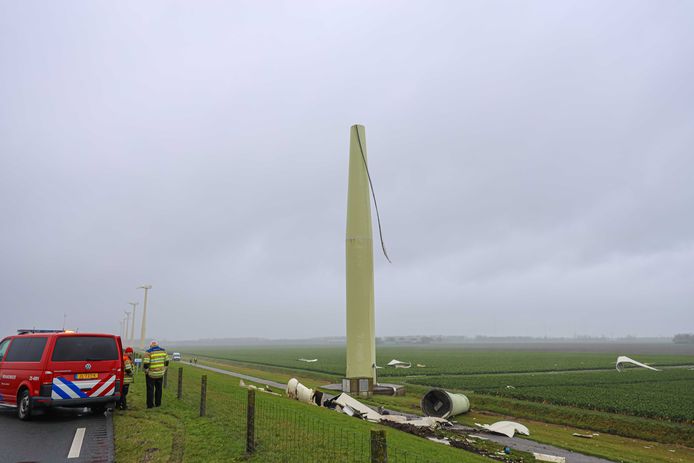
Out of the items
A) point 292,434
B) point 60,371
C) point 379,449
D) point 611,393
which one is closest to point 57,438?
point 60,371

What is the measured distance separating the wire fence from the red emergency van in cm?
291

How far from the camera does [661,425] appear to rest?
2120 cm

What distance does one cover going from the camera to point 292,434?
1154cm

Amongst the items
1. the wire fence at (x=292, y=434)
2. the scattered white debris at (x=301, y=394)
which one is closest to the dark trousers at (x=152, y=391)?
the wire fence at (x=292, y=434)

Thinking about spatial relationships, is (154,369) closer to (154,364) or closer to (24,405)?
(154,364)

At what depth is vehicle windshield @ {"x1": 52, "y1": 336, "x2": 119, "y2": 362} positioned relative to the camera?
13539 millimetres

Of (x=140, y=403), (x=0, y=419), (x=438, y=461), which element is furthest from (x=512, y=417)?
(x=0, y=419)

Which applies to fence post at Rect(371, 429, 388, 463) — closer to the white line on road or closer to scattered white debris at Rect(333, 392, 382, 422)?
the white line on road

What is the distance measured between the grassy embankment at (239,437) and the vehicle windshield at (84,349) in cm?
188

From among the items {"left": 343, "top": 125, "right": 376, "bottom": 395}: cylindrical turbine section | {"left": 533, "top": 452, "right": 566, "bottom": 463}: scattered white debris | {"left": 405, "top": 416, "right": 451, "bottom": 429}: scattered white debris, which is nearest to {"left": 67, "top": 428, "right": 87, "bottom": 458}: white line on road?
{"left": 405, "top": 416, "right": 451, "bottom": 429}: scattered white debris

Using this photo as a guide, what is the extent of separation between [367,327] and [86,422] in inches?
685

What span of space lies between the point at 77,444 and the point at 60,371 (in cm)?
334

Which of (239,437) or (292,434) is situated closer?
(239,437)

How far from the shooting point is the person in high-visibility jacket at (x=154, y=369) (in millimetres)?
15305
